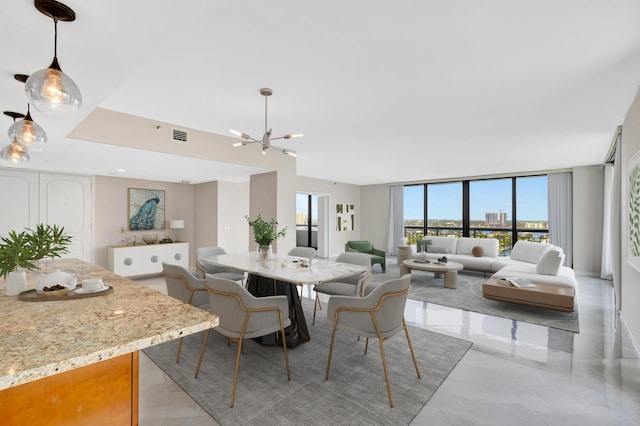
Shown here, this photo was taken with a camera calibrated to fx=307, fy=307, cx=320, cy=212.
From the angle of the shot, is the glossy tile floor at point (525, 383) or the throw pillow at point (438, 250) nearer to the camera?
the glossy tile floor at point (525, 383)

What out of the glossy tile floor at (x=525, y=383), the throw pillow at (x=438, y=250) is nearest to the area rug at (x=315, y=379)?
the glossy tile floor at (x=525, y=383)

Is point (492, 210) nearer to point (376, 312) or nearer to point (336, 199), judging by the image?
point (336, 199)

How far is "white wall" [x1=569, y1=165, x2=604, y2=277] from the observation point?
631cm

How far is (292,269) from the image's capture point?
9.39 feet

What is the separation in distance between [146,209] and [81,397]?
6.04 m

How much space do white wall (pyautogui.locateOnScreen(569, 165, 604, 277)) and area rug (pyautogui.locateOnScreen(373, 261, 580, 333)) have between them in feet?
7.35

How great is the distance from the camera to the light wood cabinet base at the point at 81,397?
959 mm

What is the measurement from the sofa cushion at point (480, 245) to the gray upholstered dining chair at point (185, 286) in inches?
247

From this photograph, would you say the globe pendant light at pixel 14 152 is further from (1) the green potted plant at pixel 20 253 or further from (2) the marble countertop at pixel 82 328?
(2) the marble countertop at pixel 82 328

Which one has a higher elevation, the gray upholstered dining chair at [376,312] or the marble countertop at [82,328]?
the marble countertop at [82,328]

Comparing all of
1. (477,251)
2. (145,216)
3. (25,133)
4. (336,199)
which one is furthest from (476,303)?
(145,216)

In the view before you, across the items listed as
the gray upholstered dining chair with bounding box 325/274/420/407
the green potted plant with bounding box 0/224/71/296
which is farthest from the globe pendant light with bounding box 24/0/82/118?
the gray upholstered dining chair with bounding box 325/274/420/407

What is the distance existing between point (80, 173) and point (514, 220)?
30.8 feet

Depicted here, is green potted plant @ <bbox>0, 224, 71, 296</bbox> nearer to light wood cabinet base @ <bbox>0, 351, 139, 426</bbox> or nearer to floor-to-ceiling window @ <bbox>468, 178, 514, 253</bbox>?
light wood cabinet base @ <bbox>0, 351, 139, 426</bbox>
